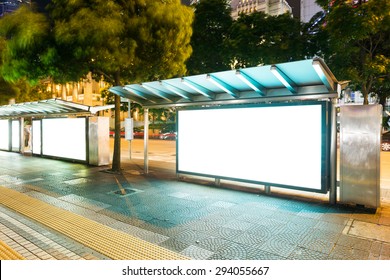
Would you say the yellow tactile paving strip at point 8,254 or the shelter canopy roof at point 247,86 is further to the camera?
the shelter canopy roof at point 247,86

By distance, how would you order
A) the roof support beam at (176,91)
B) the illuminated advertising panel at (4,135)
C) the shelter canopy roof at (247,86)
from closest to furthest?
the shelter canopy roof at (247,86), the roof support beam at (176,91), the illuminated advertising panel at (4,135)

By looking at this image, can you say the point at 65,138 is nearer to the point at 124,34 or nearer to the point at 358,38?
the point at 124,34

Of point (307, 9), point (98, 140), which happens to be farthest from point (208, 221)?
point (307, 9)

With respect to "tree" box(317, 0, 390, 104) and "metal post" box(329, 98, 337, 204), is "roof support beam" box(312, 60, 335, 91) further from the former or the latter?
"tree" box(317, 0, 390, 104)

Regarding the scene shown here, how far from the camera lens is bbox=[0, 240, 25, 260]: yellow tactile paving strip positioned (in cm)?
385

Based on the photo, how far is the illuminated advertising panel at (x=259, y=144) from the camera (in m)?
6.23

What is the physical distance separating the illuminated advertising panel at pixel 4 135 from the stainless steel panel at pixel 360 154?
64.6ft

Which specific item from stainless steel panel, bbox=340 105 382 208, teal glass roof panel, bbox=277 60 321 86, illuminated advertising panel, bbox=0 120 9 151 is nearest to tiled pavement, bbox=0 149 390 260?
stainless steel panel, bbox=340 105 382 208

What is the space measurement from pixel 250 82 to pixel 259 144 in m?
1.51

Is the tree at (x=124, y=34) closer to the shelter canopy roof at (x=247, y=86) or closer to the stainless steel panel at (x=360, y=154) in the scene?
the shelter canopy roof at (x=247, y=86)

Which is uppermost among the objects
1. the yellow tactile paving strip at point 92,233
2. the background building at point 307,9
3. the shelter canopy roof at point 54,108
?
the background building at point 307,9

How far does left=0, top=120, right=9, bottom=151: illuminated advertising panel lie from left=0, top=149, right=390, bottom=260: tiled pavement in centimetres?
1191

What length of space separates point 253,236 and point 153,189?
12.5 feet

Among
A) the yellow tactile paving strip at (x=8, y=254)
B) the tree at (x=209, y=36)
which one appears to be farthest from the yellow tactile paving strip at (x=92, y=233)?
the tree at (x=209, y=36)
